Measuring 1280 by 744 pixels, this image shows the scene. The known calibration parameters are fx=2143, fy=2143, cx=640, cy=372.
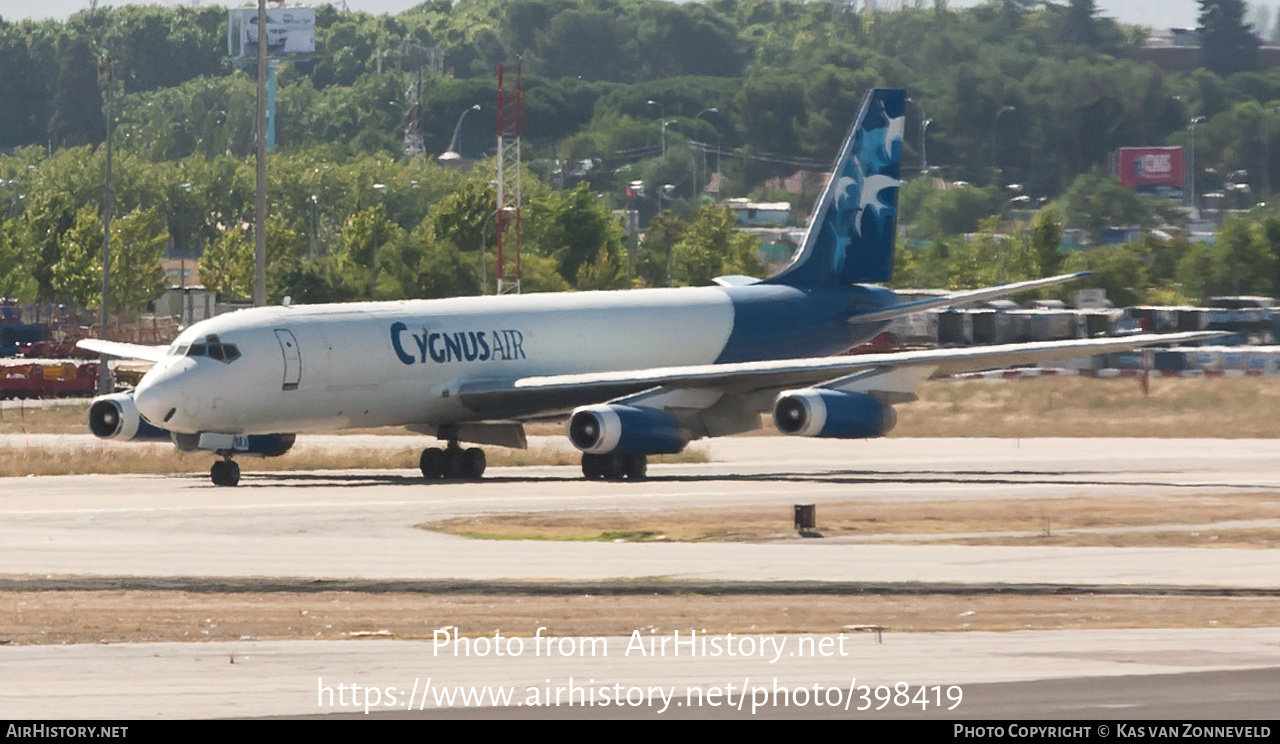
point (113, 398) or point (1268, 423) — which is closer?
point (113, 398)

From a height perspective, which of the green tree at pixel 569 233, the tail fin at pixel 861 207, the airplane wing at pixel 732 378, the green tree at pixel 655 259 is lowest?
the green tree at pixel 655 259

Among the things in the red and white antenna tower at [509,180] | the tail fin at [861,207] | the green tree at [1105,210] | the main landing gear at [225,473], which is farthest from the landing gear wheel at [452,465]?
the green tree at [1105,210]

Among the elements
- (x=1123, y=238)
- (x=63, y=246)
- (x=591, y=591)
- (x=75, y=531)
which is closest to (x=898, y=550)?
(x=591, y=591)

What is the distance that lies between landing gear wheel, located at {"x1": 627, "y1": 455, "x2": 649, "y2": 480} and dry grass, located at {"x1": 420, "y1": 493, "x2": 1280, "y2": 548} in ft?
28.5

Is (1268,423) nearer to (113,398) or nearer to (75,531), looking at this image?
(113,398)

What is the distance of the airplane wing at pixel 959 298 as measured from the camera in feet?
168

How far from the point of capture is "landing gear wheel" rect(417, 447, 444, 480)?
49.2 meters

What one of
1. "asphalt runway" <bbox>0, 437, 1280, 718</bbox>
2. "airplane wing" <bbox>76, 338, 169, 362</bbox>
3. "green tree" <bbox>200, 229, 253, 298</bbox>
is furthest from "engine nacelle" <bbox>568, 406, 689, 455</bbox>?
"green tree" <bbox>200, 229, 253, 298</bbox>

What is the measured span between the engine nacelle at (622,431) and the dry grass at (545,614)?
20669 millimetres

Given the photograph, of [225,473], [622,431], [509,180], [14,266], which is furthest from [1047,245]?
[225,473]

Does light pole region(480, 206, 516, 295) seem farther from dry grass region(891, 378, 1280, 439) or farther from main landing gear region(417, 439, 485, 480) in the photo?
main landing gear region(417, 439, 485, 480)

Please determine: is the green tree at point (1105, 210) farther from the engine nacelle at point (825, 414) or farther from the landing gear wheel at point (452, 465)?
the landing gear wheel at point (452, 465)

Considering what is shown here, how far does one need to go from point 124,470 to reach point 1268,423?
36.1 m

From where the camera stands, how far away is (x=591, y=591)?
26453 millimetres
